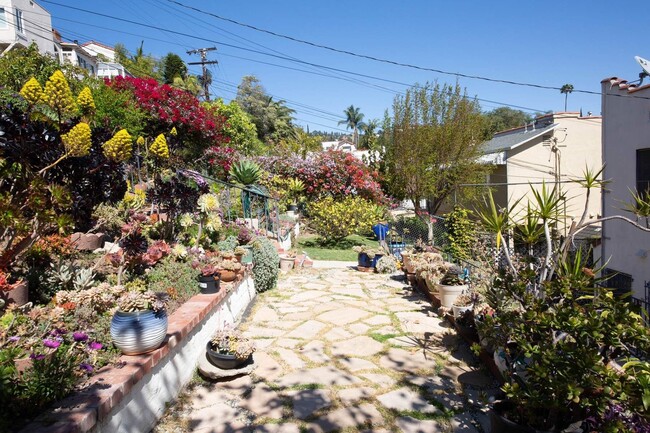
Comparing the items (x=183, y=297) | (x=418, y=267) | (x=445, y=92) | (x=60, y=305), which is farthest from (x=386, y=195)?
(x=60, y=305)

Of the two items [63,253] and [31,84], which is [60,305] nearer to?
[63,253]

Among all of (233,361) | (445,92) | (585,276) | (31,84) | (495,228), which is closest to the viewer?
(585,276)

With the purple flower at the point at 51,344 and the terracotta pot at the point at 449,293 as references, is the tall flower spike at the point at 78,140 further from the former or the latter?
the terracotta pot at the point at 449,293

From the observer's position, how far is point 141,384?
291 cm

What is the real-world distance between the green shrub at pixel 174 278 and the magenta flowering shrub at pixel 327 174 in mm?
10621

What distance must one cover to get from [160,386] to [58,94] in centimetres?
243

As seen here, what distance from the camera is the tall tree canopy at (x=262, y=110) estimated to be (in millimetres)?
37356

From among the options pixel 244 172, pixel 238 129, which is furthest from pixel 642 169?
pixel 238 129

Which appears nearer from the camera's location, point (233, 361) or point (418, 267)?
point (233, 361)

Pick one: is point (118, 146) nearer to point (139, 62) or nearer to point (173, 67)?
point (173, 67)

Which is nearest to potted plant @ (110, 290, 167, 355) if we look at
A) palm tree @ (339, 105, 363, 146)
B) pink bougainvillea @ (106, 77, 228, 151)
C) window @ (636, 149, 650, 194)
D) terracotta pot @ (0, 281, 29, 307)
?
terracotta pot @ (0, 281, 29, 307)

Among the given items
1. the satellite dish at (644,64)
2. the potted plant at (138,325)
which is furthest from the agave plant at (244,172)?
the satellite dish at (644,64)

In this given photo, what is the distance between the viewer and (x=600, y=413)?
214 centimetres

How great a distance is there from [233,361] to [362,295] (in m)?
3.55
